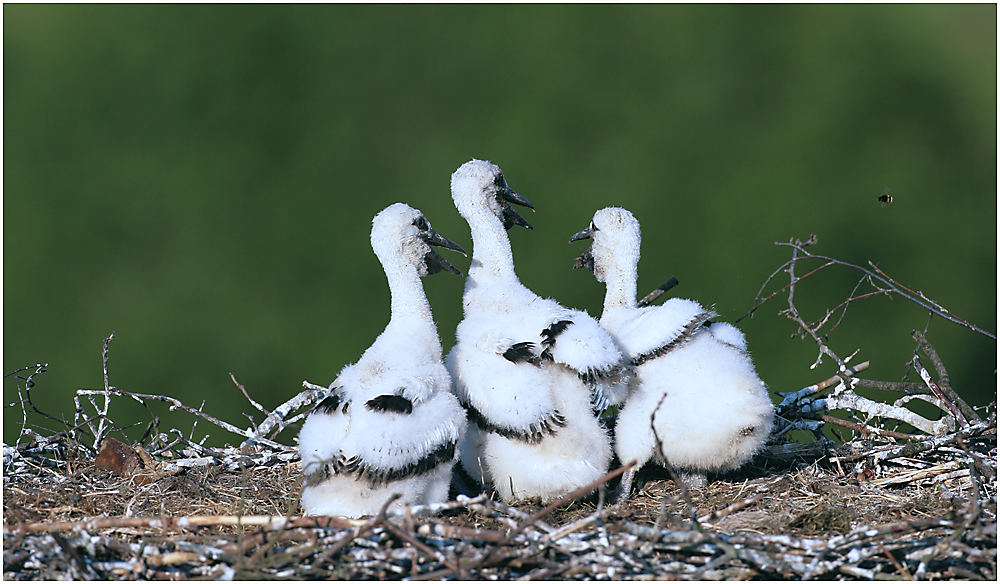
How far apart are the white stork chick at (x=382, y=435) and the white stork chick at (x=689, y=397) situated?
0.58 m

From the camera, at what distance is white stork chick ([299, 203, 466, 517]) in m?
2.87

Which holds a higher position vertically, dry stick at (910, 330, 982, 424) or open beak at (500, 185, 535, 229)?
open beak at (500, 185, 535, 229)

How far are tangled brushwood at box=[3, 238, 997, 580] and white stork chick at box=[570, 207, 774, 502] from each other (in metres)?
0.16

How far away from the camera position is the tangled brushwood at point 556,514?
2.52 meters

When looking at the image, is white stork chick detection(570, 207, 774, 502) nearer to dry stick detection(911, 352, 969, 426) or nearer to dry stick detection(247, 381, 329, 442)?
dry stick detection(911, 352, 969, 426)

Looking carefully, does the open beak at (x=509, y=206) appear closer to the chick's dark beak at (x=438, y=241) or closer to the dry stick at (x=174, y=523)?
the chick's dark beak at (x=438, y=241)

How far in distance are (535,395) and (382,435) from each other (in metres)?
0.50

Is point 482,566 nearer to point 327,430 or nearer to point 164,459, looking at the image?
point 327,430

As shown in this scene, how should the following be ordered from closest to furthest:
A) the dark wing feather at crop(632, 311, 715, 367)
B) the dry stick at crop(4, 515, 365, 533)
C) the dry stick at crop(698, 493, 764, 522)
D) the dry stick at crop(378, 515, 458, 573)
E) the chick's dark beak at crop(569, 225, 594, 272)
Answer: the dry stick at crop(378, 515, 458, 573)
the dry stick at crop(4, 515, 365, 533)
the dry stick at crop(698, 493, 764, 522)
the dark wing feather at crop(632, 311, 715, 367)
the chick's dark beak at crop(569, 225, 594, 272)

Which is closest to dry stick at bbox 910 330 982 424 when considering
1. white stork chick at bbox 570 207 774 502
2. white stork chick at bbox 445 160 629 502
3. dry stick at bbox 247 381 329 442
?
white stork chick at bbox 570 207 774 502

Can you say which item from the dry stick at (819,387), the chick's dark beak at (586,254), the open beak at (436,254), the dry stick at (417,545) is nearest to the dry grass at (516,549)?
the dry stick at (417,545)

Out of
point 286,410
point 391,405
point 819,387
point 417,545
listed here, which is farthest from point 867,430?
point 286,410

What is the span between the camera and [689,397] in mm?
3180

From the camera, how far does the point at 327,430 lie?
9.76ft
